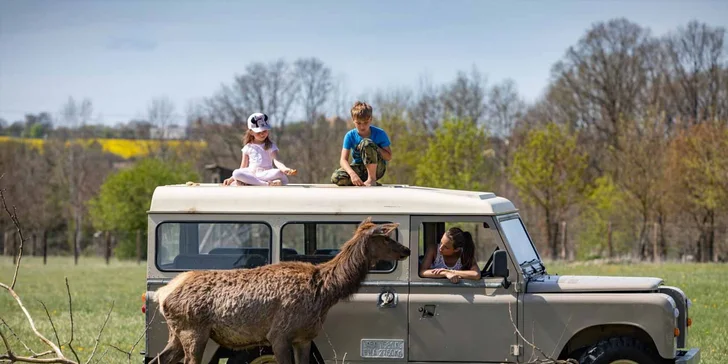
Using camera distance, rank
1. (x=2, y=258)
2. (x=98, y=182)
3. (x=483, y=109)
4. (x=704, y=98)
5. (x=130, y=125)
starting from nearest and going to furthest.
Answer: (x=2, y=258), (x=704, y=98), (x=483, y=109), (x=98, y=182), (x=130, y=125)

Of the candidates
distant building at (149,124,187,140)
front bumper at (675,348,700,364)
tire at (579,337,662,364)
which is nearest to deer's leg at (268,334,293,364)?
tire at (579,337,662,364)

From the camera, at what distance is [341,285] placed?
899cm

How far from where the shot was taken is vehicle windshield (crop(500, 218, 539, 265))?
31.0ft

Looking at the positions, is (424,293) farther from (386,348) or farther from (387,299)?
(386,348)

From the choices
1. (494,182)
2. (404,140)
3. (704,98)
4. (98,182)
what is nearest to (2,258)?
(404,140)

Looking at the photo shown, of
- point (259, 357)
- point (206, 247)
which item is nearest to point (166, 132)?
point (206, 247)

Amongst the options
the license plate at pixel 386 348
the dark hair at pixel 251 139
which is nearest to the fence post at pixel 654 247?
the dark hair at pixel 251 139

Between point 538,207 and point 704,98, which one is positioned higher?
point 704,98

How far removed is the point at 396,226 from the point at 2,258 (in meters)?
43.9

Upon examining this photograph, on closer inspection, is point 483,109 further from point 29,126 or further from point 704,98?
point 29,126

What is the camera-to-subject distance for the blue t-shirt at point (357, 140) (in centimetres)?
1061

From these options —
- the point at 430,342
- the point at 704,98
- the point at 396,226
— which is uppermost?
the point at 704,98

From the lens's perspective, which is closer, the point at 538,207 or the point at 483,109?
the point at 538,207

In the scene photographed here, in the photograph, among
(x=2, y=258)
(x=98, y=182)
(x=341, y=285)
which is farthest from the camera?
(x=98, y=182)
